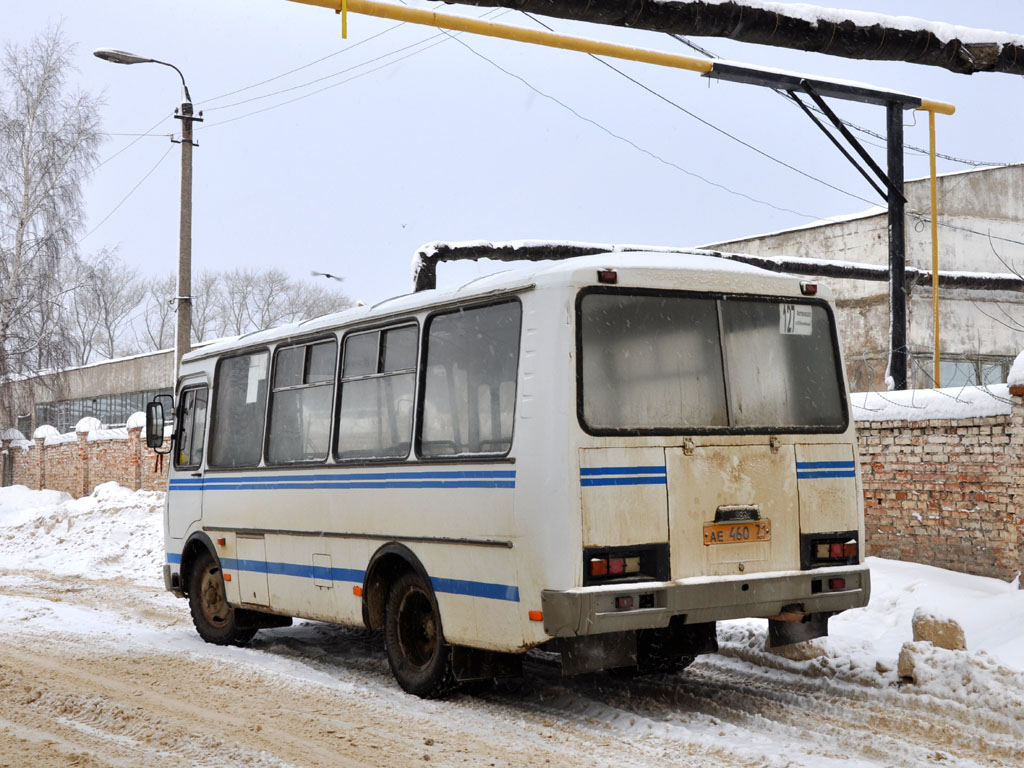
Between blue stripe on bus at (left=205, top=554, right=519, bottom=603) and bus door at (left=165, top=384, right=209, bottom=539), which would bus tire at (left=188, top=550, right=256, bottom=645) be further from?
bus door at (left=165, top=384, right=209, bottom=539)

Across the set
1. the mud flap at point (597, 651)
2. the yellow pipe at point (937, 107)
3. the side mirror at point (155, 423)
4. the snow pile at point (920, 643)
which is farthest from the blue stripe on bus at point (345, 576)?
the yellow pipe at point (937, 107)

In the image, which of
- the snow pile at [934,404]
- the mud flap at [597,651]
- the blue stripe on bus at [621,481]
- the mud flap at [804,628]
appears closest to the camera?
the blue stripe on bus at [621,481]

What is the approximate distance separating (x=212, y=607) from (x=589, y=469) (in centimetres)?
606

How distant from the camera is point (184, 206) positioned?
20750 mm

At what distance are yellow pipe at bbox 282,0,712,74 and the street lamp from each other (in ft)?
34.6

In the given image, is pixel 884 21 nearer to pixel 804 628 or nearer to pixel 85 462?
pixel 804 628

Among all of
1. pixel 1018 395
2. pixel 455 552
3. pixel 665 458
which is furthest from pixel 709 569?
pixel 1018 395

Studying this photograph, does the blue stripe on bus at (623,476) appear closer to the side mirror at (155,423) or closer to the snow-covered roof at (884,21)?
the snow-covered roof at (884,21)

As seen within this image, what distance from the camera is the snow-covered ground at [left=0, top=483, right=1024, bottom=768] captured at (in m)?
6.73

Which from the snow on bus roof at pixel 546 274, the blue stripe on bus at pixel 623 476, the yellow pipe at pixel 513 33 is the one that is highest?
the yellow pipe at pixel 513 33

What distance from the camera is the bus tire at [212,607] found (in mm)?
11719

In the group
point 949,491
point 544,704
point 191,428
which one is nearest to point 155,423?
point 191,428

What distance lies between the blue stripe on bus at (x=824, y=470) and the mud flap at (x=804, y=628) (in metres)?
0.93

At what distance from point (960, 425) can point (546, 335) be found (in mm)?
6118
